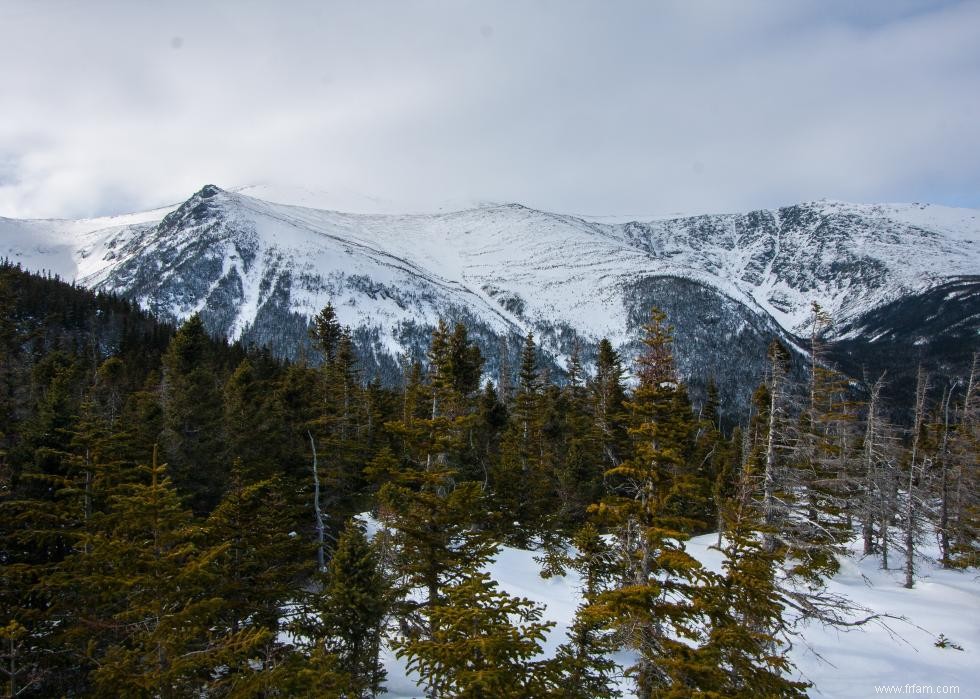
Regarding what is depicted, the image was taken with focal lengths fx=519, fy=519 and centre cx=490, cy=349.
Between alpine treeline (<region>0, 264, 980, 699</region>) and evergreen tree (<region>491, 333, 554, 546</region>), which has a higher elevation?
alpine treeline (<region>0, 264, 980, 699</region>)

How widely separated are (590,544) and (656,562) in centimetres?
894

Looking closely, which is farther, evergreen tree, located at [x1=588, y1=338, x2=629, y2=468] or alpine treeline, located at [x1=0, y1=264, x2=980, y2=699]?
evergreen tree, located at [x1=588, y1=338, x2=629, y2=468]

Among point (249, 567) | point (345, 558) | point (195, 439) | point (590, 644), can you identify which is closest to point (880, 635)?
point (590, 644)

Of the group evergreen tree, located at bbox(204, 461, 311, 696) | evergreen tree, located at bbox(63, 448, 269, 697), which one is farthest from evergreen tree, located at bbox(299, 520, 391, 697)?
evergreen tree, located at bbox(63, 448, 269, 697)

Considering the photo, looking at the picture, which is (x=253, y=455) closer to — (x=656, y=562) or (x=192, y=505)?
(x=192, y=505)

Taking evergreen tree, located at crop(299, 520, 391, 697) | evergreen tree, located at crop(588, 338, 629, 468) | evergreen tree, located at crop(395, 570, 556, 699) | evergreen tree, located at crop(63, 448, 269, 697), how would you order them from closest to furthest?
evergreen tree, located at crop(63, 448, 269, 697) < evergreen tree, located at crop(395, 570, 556, 699) < evergreen tree, located at crop(299, 520, 391, 697) < evergreen tree, located at crop(588, 338, 629, 468)

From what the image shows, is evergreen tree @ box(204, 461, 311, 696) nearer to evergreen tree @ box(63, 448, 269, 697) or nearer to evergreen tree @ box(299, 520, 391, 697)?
evergreen tree @ box(299, 520, 391, 697)

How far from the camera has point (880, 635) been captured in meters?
23.2

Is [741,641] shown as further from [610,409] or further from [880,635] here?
[610,409]

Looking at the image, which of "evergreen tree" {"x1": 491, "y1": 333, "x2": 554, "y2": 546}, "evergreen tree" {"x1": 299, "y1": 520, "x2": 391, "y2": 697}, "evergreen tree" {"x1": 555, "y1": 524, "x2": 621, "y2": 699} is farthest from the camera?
"evergreen tree" {"x1": 491, "y1": 333, "x2": 554, "y2": 546}

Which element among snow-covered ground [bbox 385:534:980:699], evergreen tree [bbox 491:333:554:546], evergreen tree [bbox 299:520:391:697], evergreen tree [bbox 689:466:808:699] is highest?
evergreen tree [bbox 689:466:808:699]

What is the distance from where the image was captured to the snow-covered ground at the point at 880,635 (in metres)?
19.0

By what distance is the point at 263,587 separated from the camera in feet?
44.3

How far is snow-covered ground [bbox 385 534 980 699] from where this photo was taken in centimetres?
1903
